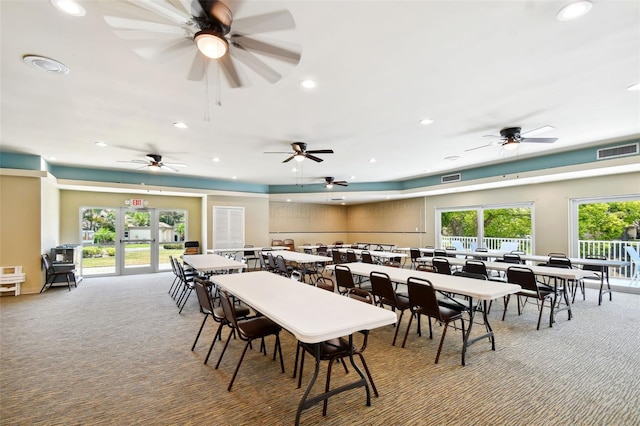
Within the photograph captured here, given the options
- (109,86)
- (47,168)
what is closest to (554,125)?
(109,86)

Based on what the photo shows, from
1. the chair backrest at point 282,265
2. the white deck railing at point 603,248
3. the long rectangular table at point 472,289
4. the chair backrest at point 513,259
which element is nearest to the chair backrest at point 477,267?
the long rectangular table at point 472,289

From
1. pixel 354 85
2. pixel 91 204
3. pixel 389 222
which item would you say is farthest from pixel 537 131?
pixel 91 204

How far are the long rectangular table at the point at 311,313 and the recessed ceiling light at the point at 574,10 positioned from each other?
8.28ft

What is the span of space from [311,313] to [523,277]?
11.4ft

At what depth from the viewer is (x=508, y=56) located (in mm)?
2668

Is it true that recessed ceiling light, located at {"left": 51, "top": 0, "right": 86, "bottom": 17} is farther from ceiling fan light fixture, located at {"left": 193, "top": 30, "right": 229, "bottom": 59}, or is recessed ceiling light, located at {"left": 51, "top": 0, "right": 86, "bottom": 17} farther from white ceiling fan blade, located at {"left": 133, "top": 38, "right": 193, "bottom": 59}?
ceiling fan light fixture, located at {"left": 193, "top": 30, "right": 229, "bottom": 59}

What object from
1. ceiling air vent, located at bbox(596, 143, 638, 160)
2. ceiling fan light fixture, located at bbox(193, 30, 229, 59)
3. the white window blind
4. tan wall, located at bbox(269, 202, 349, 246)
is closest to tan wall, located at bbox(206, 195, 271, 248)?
the white window blind

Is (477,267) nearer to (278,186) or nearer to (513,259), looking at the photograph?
(513,259)

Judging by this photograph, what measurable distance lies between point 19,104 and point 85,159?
340cm

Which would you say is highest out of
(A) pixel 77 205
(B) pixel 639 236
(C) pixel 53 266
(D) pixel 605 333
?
(A) pixel 77 205

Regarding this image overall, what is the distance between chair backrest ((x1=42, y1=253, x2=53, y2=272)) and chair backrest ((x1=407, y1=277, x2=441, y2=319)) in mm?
7608

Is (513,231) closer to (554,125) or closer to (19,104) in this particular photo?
(554,125)

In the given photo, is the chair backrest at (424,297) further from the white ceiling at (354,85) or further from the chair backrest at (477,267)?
the white ceiling at (354,85)

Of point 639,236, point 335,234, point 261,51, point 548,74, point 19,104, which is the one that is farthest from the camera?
point 335,234
